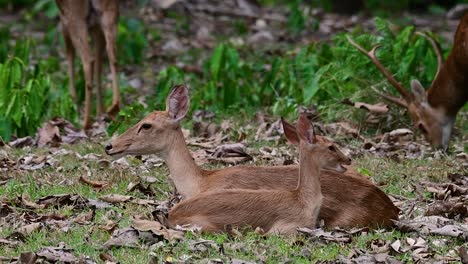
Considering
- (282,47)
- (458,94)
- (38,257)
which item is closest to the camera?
(38,257)

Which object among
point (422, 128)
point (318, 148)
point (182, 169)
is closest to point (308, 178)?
point (318, 148)

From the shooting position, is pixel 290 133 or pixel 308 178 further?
pixel 290 133

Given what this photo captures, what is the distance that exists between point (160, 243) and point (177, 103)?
4.51 feet

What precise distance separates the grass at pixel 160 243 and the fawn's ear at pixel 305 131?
0.61 m

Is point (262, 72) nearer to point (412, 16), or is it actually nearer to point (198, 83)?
point (198, 83)

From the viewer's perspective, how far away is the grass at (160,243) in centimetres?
607

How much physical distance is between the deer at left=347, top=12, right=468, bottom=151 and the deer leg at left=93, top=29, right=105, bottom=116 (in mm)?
2822

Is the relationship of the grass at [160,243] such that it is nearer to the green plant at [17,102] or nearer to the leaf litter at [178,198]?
the leaf litter at [178,198]

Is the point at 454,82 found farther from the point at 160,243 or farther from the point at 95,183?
the point at 160,243

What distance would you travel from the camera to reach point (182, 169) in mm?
7191

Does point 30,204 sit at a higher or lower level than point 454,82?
higher

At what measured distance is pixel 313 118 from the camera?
10.7 meters

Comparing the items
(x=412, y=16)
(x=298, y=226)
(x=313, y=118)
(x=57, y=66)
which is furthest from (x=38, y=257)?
(x=412, y=16)

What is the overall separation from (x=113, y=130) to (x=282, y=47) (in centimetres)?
601
